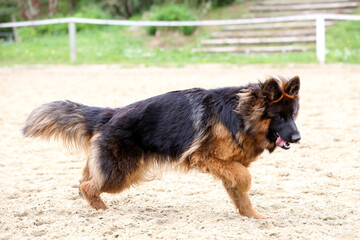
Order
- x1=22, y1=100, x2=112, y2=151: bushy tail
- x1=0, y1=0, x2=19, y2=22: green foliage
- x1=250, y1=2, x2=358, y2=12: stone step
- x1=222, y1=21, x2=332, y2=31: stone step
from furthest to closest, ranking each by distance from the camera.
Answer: x1=0, y1=0, x2=19, y2=22: green foliage, x1=250, y1=2, x2=358, y2=12: stone step, x1=222, y1=21, x2=332, y2=31: stone step, x1=22, y1=100, x2=112, y2=151: bushy tail

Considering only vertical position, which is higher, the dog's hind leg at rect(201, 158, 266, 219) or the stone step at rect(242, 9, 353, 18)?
the stone step at rect(242, 9, 353, 18)

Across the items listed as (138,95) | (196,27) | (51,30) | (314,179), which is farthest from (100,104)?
(51,30)

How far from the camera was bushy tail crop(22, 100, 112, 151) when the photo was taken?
4930mm

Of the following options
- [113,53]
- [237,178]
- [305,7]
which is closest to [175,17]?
[113,53]

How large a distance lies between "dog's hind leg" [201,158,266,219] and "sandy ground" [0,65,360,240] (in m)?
0.14

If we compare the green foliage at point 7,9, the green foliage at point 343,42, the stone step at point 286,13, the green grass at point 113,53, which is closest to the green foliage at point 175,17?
the green grass at point 113,53

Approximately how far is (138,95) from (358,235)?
7.97 m

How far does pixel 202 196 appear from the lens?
525cm

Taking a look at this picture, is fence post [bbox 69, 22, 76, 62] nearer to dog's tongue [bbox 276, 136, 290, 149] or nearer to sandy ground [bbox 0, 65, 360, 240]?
sandy ground [bbox 0, 65, 360, 240]

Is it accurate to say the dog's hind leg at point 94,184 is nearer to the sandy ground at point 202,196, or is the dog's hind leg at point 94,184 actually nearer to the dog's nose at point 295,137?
the sandy ground at point 202,196

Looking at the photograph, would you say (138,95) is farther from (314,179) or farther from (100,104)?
(314,179)

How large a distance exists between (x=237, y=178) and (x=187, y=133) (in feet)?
2.10

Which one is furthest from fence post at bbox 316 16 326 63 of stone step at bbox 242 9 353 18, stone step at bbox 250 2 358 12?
stone step at bbox 250 2 358 12

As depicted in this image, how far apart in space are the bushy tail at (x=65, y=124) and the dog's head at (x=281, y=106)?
5.38 feet
